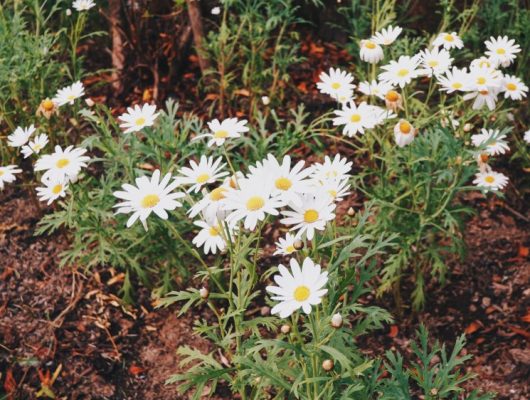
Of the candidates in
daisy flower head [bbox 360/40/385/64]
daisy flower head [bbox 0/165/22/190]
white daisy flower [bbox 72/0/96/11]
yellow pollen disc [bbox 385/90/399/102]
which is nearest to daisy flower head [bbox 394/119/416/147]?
yellow pollen disc [bbox 385/90/399/102]

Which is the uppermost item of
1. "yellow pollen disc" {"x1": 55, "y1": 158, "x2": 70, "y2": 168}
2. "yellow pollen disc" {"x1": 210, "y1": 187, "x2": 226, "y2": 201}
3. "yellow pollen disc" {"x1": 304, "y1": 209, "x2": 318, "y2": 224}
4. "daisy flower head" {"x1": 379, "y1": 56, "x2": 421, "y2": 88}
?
"daisy flower head" {"x1": 379, "y1": 56, "x2": 421, "y2": 88}

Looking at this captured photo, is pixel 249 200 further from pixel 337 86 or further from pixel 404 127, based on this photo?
pixel 337 86

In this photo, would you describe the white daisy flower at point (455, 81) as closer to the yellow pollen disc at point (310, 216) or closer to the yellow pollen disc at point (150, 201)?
the yellow pollen disc at point (310, 216)

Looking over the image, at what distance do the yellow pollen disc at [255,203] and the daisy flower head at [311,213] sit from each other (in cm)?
8

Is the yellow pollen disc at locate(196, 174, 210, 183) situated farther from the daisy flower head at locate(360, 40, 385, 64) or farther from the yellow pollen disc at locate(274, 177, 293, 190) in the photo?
the daisy flower head at locate(360, 40, 385, 64)

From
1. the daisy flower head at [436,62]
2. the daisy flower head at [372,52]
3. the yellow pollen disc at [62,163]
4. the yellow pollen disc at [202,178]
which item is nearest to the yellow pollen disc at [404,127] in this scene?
the daisy flower head at [436,62]

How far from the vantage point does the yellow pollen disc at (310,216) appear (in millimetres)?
1840

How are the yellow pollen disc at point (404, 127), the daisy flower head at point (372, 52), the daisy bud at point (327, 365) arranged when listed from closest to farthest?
the daisy bud at point (327, 365)
the yellow pollen disc at point (404, 127)
the daisy flower head at point (372, 52)

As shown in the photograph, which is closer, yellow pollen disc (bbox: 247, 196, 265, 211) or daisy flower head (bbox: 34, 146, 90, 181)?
yellow pollen disc (bbox: 247, 196, 265, 211)

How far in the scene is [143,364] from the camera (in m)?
3.04

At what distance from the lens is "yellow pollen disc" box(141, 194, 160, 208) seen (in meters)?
2.04

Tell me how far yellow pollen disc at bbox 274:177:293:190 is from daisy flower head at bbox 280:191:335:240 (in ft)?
0.18

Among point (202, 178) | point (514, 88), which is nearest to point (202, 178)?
point (202, 178)

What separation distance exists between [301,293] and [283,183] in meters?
0.32
